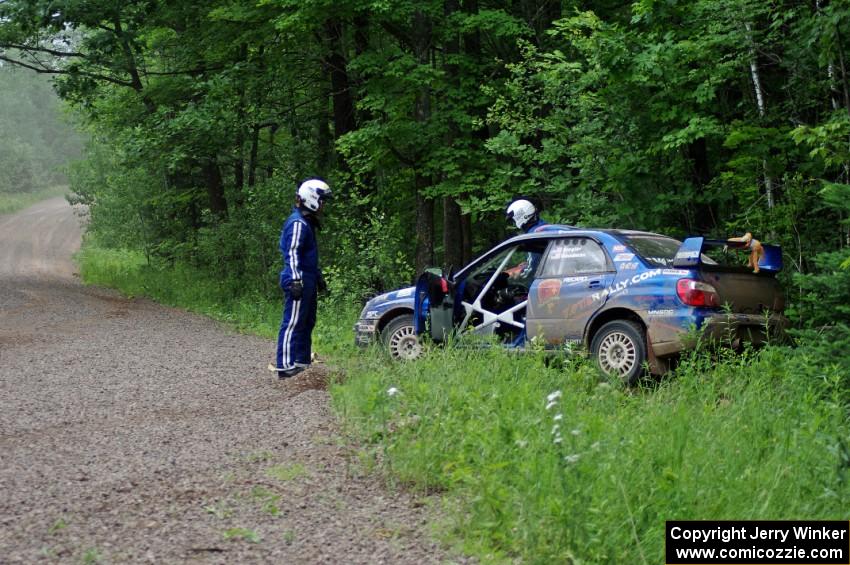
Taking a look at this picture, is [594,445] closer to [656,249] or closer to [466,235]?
[656,249]

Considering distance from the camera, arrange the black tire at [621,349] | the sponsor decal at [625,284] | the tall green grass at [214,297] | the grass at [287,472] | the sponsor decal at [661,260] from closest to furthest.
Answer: the grass at [287,472]
the black tire at [621,349]
the sponsor decal at [625,284]
the sponsor decal at [661,260]
the tall green grass at [214,297]

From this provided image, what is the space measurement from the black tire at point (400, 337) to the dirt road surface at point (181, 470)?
152cm

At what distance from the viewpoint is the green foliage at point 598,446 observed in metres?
5.01

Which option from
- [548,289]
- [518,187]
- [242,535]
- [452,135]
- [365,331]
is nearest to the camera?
[242,535]

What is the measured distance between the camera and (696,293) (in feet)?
30.0

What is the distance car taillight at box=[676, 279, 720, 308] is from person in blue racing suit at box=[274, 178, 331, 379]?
12.8ft

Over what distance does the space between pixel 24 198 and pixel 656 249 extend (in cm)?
7614

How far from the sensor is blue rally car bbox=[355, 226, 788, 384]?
30.3 feet

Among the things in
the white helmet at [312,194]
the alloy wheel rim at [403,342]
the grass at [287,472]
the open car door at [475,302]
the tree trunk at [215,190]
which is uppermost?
the tree trunk at [215,190]

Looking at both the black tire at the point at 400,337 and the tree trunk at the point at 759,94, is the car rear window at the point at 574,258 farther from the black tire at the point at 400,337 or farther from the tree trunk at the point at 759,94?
the tree trunk at the point at 759,94

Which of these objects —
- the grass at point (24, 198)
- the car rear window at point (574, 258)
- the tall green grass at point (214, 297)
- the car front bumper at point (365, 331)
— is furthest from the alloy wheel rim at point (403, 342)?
the grass at point (24, 198)

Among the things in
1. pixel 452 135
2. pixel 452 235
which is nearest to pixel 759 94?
pixel 452 135

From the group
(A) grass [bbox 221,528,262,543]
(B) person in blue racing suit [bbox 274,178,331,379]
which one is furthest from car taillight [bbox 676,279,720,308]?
(A) grass [bbox 221,528,262,543]

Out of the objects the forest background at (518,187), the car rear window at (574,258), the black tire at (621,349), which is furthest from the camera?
the car rear window at (574,258)
